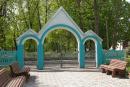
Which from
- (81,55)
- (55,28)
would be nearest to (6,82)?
(55,28)

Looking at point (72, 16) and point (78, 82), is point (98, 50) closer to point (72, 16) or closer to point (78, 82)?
point (78, 82)

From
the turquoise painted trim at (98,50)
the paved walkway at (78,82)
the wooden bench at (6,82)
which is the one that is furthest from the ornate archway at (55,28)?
the wooden bench at (6,82)

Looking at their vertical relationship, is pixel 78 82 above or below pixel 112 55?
below

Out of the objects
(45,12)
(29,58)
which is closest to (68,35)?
(45,12)

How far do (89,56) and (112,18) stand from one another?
79.9 ft

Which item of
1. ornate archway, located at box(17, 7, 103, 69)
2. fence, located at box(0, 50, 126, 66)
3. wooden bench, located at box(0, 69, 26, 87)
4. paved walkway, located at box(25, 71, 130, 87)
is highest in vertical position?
ornate archway, located at box(17, 7, 103, 69)

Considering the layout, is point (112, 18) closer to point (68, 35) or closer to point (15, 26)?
point (68, 35)

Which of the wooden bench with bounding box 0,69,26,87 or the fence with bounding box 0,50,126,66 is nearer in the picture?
the wooden bench with bounding box 0,69,26,87

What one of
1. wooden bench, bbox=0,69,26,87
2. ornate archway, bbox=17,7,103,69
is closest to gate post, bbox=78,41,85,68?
ornate archway, bbox=17,7,103,69

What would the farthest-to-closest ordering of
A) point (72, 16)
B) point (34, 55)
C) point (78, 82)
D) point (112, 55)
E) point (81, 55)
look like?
point (72, 16) < point (34, 55) < point (112, 55) < point (81, 55) < point (78, 82)

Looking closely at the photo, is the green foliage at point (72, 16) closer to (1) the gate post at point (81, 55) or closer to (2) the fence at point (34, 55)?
(2) the fence at point (34, 55)

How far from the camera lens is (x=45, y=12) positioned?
5747 centimetres

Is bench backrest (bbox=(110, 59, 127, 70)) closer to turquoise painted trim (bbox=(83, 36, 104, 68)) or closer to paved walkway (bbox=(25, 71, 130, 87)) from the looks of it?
paved walkway (bbox=(25, 71, 130, 87))

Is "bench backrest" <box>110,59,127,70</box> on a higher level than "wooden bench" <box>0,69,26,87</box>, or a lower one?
higher
